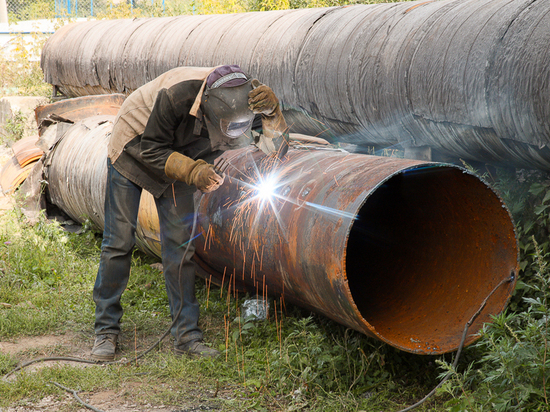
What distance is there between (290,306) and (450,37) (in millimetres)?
1988

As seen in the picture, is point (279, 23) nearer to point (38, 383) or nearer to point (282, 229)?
point (282, 229)

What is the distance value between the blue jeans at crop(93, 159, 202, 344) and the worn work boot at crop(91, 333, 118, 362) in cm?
4

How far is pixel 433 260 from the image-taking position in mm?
3119

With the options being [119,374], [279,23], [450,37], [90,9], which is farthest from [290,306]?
[90,9]

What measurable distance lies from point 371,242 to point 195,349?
1.37m

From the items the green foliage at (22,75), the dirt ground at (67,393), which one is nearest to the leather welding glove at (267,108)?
the dirt ground at (67,393)

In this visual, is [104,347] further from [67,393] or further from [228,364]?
[228,364]

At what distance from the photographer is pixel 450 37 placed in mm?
3244

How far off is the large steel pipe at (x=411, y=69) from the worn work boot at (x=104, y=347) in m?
2.37

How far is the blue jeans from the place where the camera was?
134 inches

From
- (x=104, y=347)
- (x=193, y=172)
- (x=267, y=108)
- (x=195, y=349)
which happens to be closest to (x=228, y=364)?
(x=195, y=349)

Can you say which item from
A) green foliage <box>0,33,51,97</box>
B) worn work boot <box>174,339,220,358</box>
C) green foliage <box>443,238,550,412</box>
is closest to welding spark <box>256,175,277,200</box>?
worn work boot <box>174,339,220,358</box>

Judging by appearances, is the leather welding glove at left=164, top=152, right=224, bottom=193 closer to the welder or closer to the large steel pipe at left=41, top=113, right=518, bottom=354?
the welder

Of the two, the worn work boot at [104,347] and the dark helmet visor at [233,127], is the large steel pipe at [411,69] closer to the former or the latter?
the dark helmet visor at [233,127]
